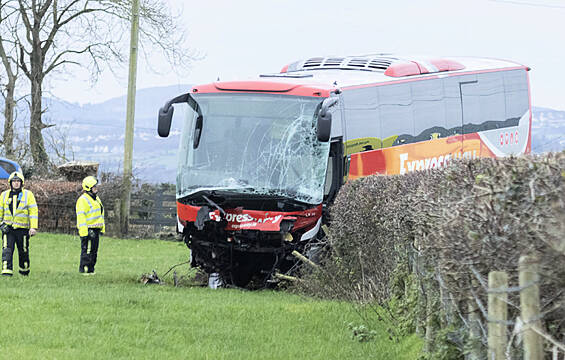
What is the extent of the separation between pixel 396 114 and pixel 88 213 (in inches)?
258

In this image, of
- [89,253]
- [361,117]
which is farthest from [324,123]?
[89,253]

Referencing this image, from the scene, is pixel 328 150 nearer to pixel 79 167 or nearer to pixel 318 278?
pixel 318 278

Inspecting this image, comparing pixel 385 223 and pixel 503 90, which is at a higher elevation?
pixel 503 90

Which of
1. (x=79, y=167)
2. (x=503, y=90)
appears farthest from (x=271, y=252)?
(x=79, y=167)

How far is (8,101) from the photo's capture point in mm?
39406

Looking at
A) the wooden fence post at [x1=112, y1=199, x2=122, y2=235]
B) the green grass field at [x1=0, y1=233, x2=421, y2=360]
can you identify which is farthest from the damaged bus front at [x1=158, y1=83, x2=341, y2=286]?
the wooden fence post at [x1=112, y1=199, x2=122, y2=235]

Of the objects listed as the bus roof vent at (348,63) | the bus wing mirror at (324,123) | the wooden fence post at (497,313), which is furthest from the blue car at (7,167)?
the wooden fence post at (497,313)

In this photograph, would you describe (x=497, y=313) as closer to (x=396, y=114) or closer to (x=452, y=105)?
(x=396, y=114)

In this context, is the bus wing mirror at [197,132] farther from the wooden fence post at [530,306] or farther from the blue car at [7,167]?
the blue car at [7,167]

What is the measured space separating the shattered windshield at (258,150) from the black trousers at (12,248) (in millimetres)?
2844

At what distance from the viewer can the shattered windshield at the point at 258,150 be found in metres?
15.3

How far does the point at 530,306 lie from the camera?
16.9ft

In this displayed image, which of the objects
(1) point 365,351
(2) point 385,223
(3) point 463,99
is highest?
(3) point 463,99

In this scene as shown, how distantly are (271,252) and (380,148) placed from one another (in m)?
4.33
